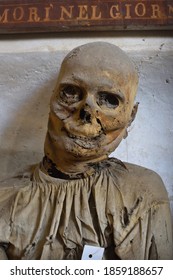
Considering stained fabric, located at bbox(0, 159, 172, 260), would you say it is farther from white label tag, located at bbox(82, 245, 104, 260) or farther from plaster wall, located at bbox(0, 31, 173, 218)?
plaster wall, located at bbox(0, 31, 173, 218)

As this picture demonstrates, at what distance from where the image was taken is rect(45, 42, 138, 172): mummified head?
1310 mm

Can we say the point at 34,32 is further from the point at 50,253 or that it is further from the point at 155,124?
the point at 50,253

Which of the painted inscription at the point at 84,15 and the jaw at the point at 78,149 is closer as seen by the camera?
the jaw at the point at 78,149

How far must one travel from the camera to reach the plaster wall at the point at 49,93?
5.88 ft

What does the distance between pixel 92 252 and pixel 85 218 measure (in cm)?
9

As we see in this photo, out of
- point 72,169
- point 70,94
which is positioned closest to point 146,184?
point 72,169

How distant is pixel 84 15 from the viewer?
1.79m

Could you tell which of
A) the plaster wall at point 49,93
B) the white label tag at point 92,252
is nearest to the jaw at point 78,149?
the white label tag at point 92,252

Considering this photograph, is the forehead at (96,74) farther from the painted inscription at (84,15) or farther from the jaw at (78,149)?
the painted inscription at (84,15)

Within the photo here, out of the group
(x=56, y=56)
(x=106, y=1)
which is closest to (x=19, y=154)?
(x=56, y=56)

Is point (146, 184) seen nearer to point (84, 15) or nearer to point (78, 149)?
point (78, 149)

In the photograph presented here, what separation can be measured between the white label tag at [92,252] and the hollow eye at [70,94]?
0.37m

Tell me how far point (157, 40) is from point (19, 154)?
0.62m

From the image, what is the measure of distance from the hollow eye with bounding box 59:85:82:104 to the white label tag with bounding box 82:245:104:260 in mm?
370
